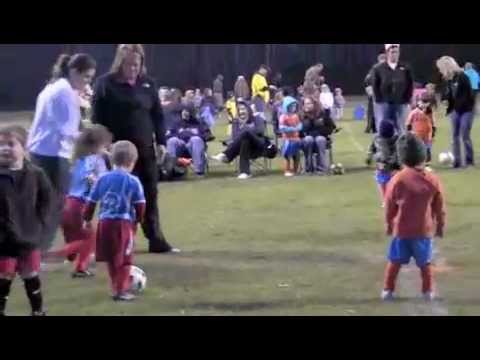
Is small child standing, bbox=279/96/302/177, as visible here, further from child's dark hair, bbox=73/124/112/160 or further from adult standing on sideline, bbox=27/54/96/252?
child's dark hair, bbox=73/124/112/160

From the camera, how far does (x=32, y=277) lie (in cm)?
779

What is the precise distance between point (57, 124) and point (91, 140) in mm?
638

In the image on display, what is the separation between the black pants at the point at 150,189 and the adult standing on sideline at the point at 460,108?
8.77 metres

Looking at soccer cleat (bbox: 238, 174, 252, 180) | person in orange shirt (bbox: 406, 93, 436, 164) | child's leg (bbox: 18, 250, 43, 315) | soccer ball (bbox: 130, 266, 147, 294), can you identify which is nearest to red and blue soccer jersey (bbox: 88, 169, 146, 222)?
soccer ball (bbox: 130, 266, 147, 294)

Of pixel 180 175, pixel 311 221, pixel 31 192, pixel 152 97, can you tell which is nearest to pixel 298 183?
pixel 180 175

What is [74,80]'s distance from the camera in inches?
400

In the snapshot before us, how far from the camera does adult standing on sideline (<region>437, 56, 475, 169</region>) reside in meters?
18.4

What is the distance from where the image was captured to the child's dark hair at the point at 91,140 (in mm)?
9617

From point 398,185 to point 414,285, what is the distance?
1.15 m

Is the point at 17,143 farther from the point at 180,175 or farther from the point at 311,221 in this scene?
the point at 180,175

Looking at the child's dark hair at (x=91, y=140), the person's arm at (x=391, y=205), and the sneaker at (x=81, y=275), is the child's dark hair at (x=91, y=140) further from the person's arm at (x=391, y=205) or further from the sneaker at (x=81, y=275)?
the person's arm at (x=391, y=205)

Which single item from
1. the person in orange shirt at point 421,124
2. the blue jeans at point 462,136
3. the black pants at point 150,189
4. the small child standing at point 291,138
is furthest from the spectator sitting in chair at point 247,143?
the black pants at point 150,189

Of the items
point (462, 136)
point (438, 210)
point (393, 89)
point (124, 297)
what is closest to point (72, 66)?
point (124, 297)

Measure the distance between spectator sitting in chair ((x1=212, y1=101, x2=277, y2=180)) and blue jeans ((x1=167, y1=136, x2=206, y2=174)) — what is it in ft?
→ 1.56
